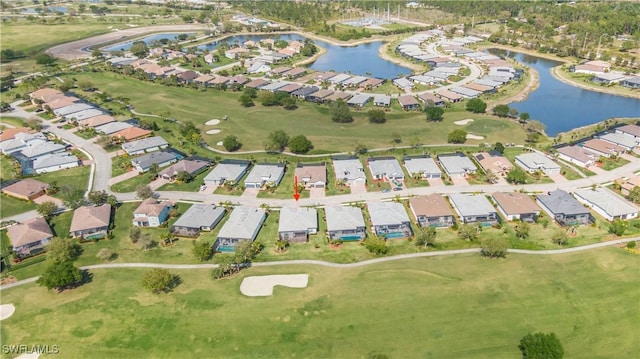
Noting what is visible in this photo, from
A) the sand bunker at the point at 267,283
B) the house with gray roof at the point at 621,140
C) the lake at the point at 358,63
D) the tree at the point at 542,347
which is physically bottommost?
the sand bunker at the point at 267,283

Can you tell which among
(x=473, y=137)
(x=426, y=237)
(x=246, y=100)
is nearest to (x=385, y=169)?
(x=426, y=237)

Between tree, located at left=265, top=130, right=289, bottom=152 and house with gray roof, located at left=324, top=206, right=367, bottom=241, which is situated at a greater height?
tree, located at left=265, top=130, right=289, bottom=152

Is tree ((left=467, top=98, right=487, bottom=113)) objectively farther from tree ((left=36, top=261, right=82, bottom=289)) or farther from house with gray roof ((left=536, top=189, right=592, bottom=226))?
→ tree ((left=36, top=261, right=82, bottom=289))

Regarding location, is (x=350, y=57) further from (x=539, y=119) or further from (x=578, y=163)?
(x=578, y=163)

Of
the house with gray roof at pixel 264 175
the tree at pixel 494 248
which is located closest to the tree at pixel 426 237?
the tree at pixel 494 248

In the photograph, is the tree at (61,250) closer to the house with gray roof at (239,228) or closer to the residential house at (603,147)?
the house with gray roof at (239,228)

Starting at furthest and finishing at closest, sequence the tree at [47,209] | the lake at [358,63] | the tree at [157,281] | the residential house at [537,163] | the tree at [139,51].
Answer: the tree at [139,51] → the lake at [358,63] → the residential house at [537,163] → the tree at [47,209] → the tree at [157,281]

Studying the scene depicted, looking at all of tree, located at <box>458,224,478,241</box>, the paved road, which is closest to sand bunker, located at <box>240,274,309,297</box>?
the paved road
